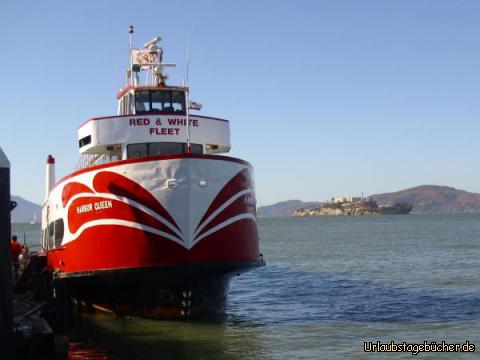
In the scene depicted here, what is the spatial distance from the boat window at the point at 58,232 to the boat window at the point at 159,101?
3.68 meters

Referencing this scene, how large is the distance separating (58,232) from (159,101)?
4490 millimetres

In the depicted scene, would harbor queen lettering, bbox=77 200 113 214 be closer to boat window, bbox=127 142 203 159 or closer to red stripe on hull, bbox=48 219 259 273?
red stripe on hull, bbox=48 219 259 273

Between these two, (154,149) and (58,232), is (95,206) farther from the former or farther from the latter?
(58,232)

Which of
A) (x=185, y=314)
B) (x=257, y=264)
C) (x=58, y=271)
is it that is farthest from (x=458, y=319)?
(x=58, y=271)

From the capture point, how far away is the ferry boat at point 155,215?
552 inches

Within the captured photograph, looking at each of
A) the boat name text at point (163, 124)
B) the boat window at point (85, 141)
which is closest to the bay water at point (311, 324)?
the boat window at point (85, 141)

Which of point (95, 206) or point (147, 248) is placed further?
point (95, 206)

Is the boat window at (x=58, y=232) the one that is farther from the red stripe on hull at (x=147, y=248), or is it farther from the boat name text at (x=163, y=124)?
the boat name text at (x=163, y=124)

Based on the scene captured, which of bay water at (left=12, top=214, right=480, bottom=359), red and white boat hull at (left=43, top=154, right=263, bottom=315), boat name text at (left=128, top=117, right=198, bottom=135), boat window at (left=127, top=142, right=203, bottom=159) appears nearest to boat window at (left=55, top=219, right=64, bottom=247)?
red and white boat hull at (left=43, top=154, right=263, bottom=315)

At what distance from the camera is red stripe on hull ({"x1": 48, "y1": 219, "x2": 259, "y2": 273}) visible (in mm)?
14000

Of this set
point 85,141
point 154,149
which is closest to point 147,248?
point 154,149

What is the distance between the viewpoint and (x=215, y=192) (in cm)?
1440

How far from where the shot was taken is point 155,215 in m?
14.0

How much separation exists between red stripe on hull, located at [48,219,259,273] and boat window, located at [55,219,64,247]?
5.41 feet
